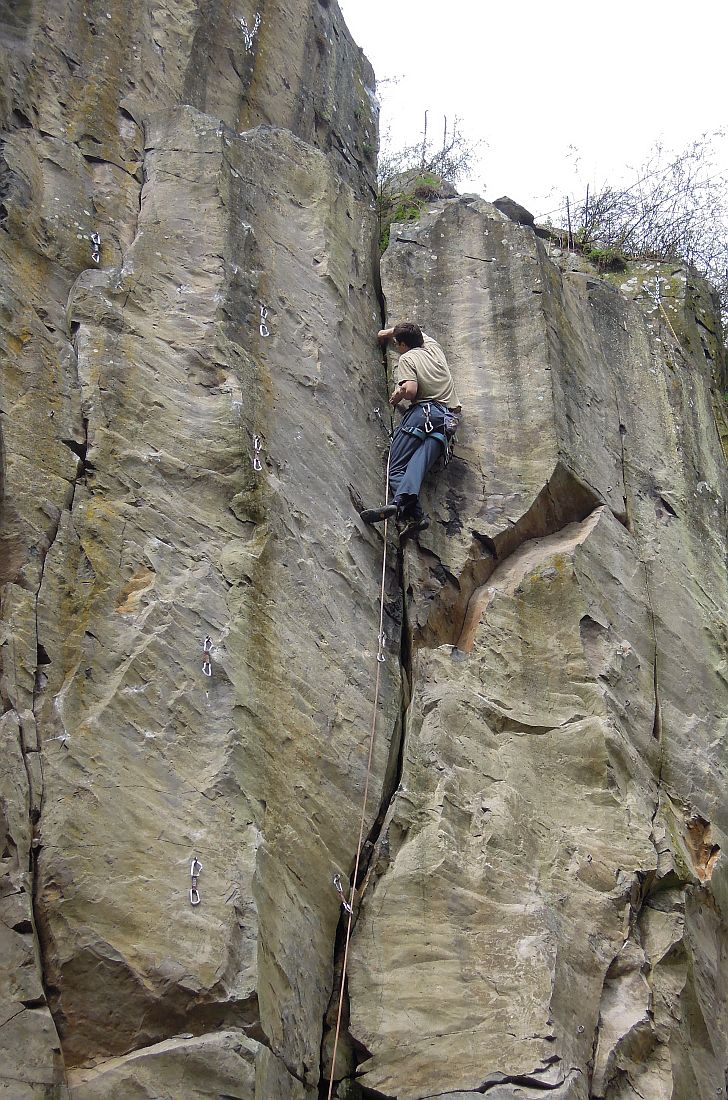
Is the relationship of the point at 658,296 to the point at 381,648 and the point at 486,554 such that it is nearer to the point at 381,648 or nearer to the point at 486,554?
the point at 486,554

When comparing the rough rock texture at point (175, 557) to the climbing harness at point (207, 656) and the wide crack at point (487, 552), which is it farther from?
the wide crack at point (487, 552)

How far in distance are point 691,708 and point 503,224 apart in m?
4.60

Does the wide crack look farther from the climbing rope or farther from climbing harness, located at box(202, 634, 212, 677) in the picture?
climbing harness, located at box(202, 634, 212, 677)

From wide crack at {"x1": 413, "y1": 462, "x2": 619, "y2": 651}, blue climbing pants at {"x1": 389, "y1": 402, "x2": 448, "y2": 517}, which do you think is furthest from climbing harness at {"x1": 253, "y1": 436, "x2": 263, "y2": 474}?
wide crack at {"x1": 413, "y1": 462, "x2": 619, "y2": 651}

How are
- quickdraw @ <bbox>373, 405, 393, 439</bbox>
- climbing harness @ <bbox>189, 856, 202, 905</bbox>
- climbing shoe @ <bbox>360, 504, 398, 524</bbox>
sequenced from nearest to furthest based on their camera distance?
climbing harness @ <bbox>189, 856, 202, 905</bbox>
climbing shoe @ <bbox>360, 504, 398, 524</bbox>
quickdraw @ <bbox>373, 405, 393, 439</bbox>

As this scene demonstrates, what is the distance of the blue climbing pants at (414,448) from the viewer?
9188 millimetres

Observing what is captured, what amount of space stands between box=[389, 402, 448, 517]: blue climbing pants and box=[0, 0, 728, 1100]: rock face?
27 centimetres

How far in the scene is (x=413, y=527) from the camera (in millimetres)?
9086

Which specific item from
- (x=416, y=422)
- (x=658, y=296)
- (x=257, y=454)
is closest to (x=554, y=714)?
(x=416, y=422)

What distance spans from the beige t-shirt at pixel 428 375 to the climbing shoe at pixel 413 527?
110cm

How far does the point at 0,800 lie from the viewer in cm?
643

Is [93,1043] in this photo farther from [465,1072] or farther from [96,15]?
[96,15]

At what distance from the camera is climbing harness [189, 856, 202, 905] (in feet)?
21.7

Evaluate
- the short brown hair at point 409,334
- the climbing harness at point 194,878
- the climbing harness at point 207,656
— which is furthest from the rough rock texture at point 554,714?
the climbing harness at point 207,656
